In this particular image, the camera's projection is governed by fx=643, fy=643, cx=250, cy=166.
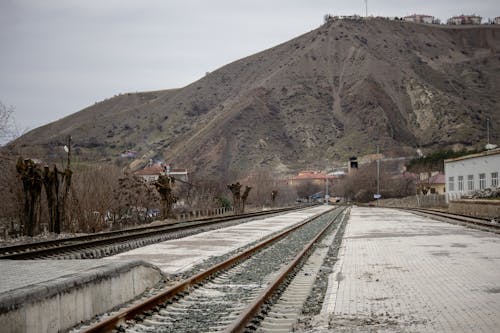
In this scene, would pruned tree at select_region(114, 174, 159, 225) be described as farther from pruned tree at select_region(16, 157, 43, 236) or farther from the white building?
the white building

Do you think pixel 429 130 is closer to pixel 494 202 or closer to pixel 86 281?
pixel 494 202

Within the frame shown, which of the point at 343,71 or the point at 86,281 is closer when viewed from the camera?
the point at 86,281

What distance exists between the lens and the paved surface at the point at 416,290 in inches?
322

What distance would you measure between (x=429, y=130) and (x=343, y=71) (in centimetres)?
4183

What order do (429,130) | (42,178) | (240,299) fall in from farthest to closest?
1. (429,130)
2. (42,178)
3. (240,299)

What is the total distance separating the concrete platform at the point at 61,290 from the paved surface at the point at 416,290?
Result: 3.28 m

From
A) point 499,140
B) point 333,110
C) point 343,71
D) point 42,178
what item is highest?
point 343,71

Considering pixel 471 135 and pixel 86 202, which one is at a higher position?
pixel 471 135

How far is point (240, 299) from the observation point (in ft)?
33.9

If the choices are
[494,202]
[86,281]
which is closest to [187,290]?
[86,281]

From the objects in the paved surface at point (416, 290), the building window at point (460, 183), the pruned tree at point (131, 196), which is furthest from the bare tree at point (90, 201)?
the building window at point (460, 183)

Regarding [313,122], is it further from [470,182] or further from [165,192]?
[165,192]

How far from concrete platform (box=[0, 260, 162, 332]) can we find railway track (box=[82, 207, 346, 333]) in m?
0.57

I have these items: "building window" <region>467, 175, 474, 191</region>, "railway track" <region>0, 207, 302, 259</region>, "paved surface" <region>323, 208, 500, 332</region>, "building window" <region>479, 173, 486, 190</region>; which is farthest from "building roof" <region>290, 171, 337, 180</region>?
"paved surface" <region>323, 208, 500, 332</region>
